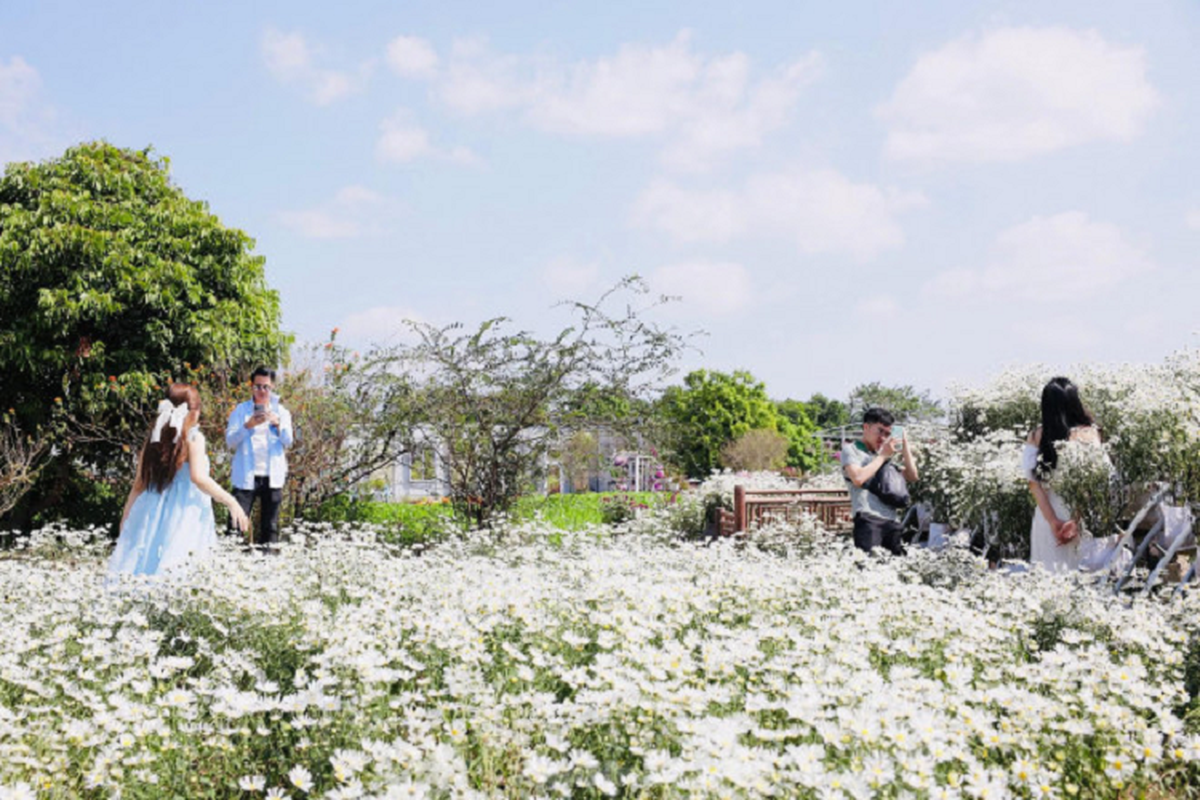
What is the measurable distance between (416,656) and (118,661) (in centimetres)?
114

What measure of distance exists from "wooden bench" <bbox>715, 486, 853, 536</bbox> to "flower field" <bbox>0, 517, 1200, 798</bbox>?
3.79 meters

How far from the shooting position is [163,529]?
591 cm

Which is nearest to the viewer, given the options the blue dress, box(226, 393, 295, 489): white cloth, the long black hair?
the long black hair

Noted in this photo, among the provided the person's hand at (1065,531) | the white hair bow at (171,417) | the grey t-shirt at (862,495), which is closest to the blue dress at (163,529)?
the white hair bow at (171,417)

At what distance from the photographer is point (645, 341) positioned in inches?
385

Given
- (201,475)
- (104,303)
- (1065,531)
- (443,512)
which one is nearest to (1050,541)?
(1065,531)

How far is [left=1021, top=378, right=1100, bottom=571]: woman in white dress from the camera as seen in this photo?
5285mm

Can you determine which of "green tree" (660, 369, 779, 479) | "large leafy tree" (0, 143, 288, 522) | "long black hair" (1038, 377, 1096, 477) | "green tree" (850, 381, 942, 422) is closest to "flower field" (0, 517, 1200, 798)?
"long black hair" (1038, 377, 1096, 477)

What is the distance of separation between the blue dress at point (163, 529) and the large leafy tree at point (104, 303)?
514 centimetres

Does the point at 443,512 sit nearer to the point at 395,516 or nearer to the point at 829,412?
the point at 395,516

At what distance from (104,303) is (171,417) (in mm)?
5863

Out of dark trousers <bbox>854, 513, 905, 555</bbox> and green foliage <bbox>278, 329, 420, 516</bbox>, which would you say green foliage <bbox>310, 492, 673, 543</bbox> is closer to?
green foliage <bbox>278, 329, 420, 516</bbox>

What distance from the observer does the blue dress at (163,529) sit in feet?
19.2

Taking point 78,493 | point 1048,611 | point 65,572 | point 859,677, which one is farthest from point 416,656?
point 78,493
